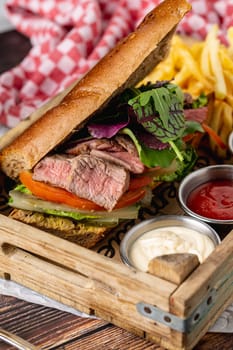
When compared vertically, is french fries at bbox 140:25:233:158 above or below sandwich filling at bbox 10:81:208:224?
above

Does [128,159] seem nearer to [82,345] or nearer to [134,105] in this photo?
[134,105]

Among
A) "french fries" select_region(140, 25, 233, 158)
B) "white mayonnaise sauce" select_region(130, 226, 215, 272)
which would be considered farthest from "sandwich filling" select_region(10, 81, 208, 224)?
"french fries" select_region(140, 25, 233, 158)

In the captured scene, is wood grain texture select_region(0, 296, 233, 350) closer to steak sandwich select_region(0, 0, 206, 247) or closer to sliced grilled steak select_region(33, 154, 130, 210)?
steak sandwich select_region(0, 0, 206, 247)

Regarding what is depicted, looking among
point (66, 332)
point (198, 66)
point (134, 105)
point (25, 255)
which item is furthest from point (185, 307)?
point (198, 66)

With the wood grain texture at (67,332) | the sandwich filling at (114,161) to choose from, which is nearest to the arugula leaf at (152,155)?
the sandwich filling at (114,161)

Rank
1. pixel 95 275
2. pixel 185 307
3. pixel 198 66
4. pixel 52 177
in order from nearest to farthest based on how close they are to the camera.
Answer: pixel 185 307 → pixel 95 275 → pixel 52 177 → pixel 198 66

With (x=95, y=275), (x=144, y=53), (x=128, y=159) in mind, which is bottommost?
(x=95, y=275)

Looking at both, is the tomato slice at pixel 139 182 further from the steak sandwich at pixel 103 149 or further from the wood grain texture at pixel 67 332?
the wood grain texture at pixel 67 332
